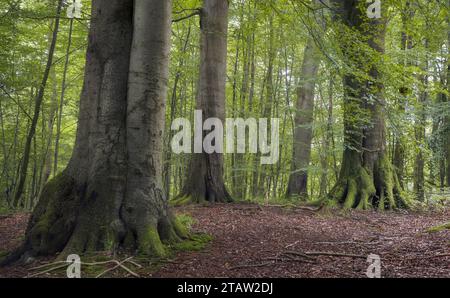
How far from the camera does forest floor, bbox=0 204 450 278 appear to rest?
396cm

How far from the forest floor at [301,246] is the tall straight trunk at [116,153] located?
52 cm

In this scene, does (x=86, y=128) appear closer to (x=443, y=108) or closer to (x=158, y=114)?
(x=158, y=114)

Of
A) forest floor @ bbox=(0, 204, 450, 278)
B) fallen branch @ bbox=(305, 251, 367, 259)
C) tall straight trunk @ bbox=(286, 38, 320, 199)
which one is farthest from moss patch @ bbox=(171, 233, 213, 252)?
tall straight trunk @ bbox=(286, 38, 320, 199)

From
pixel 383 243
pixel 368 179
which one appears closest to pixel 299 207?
pixel 368 179

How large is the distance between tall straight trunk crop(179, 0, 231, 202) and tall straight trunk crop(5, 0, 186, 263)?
4583 mm

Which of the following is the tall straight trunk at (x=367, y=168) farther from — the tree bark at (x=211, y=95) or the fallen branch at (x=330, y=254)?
the fallen branch at (x=330, y=254)

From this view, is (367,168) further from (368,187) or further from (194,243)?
(194,243)

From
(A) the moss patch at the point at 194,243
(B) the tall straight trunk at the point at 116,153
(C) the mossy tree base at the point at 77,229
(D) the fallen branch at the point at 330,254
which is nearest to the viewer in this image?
(D) the fallen branch at the point at 330,254

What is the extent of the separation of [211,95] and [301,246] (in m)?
5.66

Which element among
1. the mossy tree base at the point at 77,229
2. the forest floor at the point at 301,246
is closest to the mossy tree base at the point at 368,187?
the forest floor at the point at 301,246

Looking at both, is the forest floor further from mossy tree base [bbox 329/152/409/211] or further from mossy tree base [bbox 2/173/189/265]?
mossy tree base [bbox 329/152/409/211]

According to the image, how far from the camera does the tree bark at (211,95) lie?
9711 mm

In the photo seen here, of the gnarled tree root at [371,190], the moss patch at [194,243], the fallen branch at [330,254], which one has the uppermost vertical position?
the gnarled tree root at [371,190]

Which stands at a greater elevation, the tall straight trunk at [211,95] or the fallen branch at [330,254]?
the tall straight trunk at [211,95]
